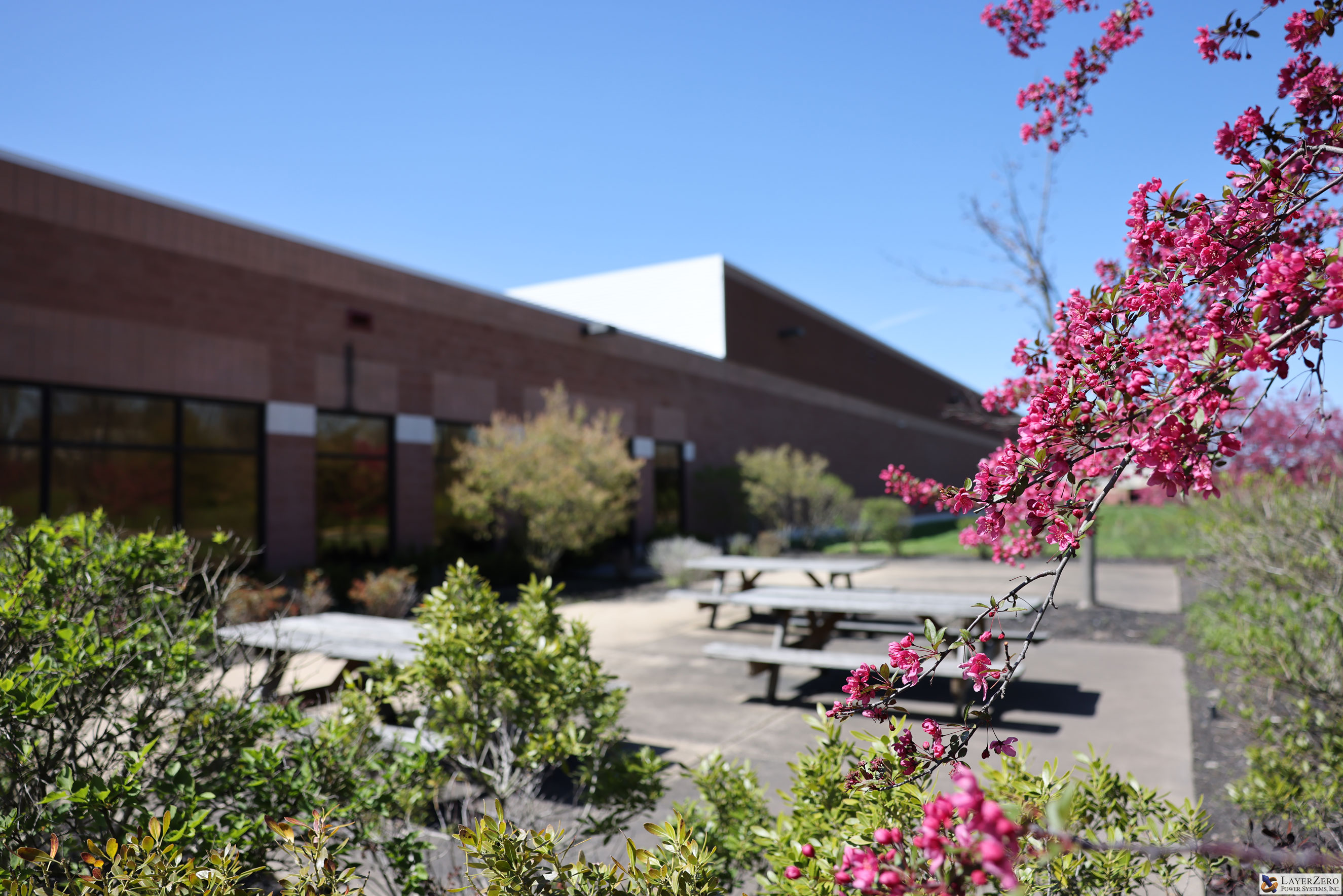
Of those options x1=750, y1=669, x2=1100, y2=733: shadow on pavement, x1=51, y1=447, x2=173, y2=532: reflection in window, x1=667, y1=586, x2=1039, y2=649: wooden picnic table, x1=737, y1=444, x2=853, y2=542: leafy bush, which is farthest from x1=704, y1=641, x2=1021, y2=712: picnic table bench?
x1=737, y1=444, x2=853, y2=542: leafy bush

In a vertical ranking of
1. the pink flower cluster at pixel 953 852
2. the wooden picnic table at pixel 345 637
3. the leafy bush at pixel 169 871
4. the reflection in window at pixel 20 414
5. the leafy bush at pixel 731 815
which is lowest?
the leafy bush at pixel 731 815

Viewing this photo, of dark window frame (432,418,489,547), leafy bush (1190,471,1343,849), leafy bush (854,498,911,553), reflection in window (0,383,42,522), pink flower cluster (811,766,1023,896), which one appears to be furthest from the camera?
leafy bush (854,498,911,553)

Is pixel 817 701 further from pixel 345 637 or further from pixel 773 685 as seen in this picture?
pixel 345 637

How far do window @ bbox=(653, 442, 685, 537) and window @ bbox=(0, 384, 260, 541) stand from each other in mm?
11234

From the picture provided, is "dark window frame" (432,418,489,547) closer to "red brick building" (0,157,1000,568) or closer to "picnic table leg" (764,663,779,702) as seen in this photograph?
"red brick building" (0,157,1000,568)

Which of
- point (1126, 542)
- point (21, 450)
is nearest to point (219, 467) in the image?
point (21, 450)

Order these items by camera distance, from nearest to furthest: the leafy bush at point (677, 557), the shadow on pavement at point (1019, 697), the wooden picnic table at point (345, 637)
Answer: the wooden picnic table at point (345, 637) < the shadow on pavement at point (1019, 697) < the leafy bush at point (677, 557)

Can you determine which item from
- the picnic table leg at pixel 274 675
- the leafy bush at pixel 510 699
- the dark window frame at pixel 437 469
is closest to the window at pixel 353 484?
the dark window frame at pixel 437 469

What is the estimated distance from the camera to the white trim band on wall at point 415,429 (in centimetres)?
1586

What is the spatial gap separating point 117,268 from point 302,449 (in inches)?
148

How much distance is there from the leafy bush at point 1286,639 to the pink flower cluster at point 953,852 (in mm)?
2191

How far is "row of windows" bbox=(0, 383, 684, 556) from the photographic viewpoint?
10852 mm

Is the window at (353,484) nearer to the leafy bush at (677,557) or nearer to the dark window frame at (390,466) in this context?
the dark window frame at (390,466)

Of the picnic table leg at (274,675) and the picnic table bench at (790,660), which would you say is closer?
the picnic table leg at (274,675)
